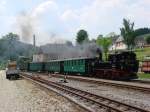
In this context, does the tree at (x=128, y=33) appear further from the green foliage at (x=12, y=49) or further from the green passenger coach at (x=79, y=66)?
the green passenger coach at (x=79, y=66)

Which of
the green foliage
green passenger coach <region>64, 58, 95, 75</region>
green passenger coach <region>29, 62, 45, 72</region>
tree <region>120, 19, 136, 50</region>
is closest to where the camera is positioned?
green passenger coach <region>64, 58, 95, 75</region>

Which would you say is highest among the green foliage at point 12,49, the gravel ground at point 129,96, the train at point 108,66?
the green foliage at point 12,49

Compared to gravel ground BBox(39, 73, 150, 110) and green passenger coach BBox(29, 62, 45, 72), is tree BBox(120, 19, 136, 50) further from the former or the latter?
gravel ground BBox(39, 73, 150, 110)

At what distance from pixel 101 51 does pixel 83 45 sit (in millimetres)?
6078

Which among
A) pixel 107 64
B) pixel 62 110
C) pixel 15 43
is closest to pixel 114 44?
pixel 15 43

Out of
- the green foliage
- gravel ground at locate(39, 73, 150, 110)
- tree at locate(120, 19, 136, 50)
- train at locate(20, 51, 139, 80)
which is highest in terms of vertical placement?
tree at locate(120, 19, 136, 50)

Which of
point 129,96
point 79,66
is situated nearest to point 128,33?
point 79,66

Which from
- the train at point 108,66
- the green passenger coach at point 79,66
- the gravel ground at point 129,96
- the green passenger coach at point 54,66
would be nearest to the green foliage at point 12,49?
the green passenger coach at point 54,66

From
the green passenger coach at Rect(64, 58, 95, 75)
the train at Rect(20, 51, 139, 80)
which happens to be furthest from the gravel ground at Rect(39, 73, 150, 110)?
the green passenger coach at Rect(64, 58, 95, 75)

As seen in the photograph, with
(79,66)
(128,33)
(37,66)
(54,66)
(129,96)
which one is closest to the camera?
(129,96)

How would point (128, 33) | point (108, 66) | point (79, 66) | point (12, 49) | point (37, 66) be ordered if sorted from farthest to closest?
point (128, 33) → point (12, 49) → point (37, 66) → point (79, 66) → point (108, 66)

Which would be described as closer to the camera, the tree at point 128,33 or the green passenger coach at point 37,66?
the green passenger coach at point 37,66

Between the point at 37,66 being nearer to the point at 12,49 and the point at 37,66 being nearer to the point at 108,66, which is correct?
the point at 12,49

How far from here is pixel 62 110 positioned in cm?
1543
